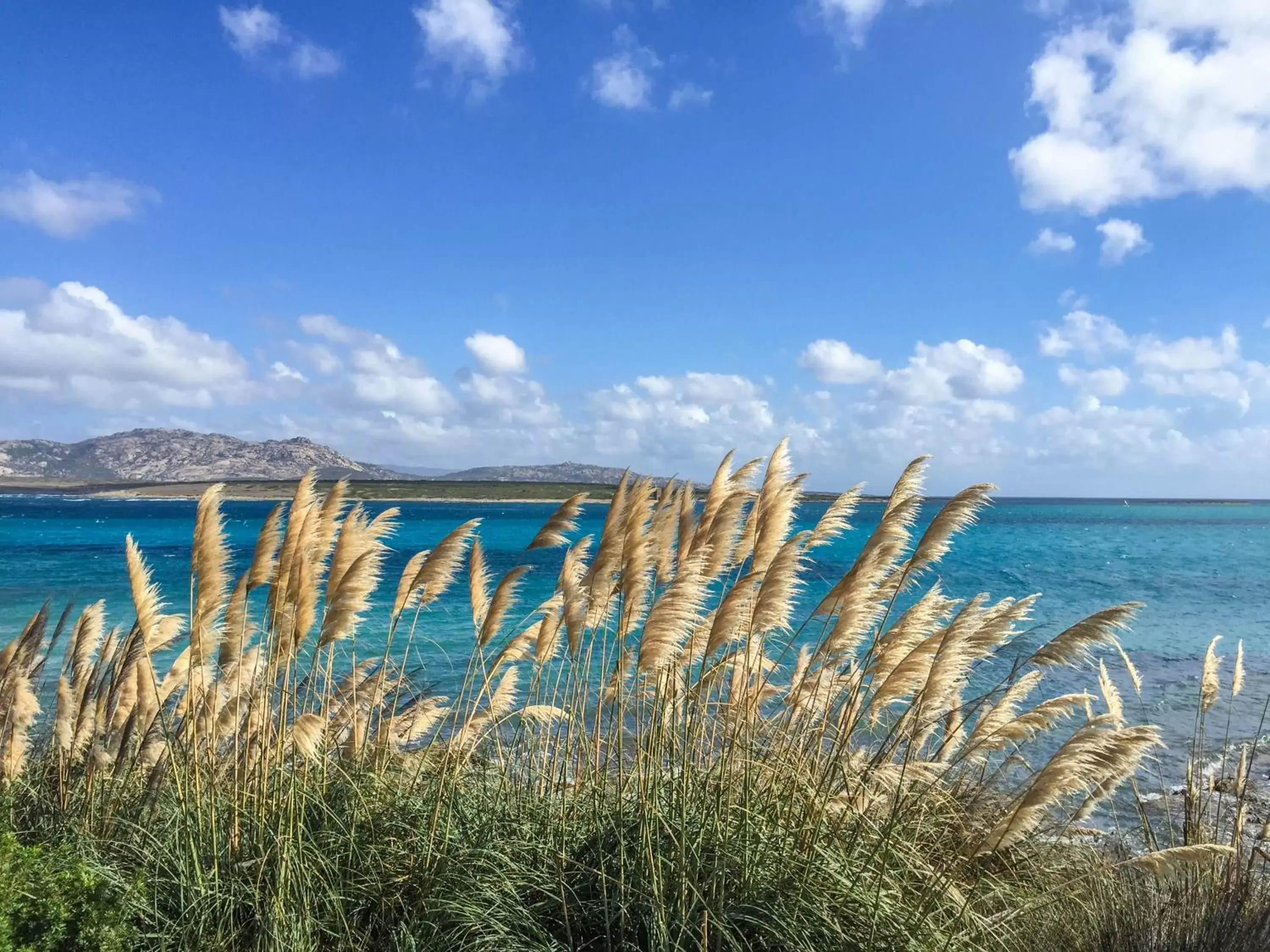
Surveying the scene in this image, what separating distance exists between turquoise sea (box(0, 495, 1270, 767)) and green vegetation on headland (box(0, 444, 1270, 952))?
2.29 ft

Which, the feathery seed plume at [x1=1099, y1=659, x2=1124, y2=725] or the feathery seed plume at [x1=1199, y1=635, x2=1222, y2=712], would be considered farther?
the feathery seed plume at [x1=1199, y1=635, x2=1222, y2=712]

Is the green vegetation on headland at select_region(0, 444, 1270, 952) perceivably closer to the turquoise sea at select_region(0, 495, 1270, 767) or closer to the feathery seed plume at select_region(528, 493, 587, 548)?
the feathery seed plume at select_region(528, 493, 587, 548)

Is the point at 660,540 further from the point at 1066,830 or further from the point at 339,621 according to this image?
the point at 1066,830

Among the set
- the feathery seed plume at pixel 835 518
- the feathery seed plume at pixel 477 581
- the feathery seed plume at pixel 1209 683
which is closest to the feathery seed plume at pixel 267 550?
the feathery seed plume at pixel 477 581

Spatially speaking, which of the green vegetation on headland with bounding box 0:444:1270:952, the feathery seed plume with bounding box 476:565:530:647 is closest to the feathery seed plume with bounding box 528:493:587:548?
the green vegetation on headland with bounding box 0:444:1270:952

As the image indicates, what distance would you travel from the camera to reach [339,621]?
4559 millimetres

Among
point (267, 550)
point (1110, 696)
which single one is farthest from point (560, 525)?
point (1110, 696)

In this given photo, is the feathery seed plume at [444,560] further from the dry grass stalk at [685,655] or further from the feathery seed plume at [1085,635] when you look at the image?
the feathery seed plume at [1085,635]

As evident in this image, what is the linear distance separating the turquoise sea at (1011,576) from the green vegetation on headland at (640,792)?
699mm

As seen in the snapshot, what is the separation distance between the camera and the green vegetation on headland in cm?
388

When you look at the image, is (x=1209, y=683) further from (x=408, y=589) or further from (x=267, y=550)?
(x=267, y=550)

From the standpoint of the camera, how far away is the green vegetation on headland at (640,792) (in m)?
3.88

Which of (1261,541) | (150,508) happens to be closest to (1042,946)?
(1261,541)

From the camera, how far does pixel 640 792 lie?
405cm
